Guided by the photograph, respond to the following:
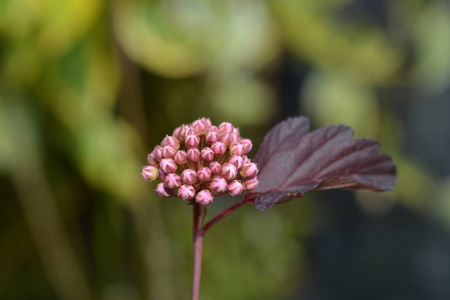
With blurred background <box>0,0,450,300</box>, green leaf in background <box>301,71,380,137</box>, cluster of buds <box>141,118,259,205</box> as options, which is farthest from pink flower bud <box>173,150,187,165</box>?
green leaf in background <box>301,71,380,137</box>

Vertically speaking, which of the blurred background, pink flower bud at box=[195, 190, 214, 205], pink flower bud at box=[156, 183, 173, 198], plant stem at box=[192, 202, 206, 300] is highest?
pink flower bud at box=[195, 190, 214, 205]

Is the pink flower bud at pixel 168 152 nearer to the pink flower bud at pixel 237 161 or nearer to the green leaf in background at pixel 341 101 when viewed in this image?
the pink flower bud at pixel 237 161

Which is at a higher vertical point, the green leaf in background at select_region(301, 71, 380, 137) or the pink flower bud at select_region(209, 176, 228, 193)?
the pink flower bud at select_region(209, 176, 228, 193)

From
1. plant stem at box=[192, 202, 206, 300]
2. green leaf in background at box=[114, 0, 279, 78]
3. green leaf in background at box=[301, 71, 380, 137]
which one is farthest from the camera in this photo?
green leaf in background at box=[301, 71, 380, 137]

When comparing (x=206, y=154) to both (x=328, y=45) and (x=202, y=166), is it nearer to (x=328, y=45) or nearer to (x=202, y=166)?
(x=202, y=166)

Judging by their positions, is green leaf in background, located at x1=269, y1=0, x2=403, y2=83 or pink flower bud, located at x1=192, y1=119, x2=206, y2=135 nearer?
pink flower bud, located at x1=192, y1=119, x2=206, y2=135

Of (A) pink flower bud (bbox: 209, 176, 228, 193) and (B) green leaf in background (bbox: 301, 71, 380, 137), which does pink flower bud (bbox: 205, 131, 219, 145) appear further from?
(B) green leaf in background (bbox: 301, 71, 380, 137)
